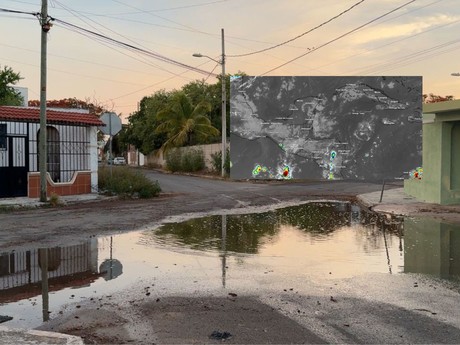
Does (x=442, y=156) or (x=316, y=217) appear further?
(x=442, y=156)

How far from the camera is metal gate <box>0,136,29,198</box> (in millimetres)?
19875

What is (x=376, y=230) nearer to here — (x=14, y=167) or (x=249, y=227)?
(x=249, y=227)

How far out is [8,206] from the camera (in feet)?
58.1

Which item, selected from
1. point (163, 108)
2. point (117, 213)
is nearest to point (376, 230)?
point (117, 213)

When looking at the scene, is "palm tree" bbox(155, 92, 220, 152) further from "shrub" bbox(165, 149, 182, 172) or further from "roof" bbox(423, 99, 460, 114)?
"roof" bbox(423, 99, 460, 114)

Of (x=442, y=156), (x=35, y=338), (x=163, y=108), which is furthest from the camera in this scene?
(x=163, y=108)

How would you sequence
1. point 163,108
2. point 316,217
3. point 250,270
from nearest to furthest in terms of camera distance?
point 250,270, point 316,217, point 163,108

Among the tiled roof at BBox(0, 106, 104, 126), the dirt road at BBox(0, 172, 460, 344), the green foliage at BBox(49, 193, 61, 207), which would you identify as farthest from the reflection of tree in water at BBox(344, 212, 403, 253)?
the tiled roof at BBox(0, 106, 104, 126)

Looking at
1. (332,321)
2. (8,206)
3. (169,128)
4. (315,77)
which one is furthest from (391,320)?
(169,128)

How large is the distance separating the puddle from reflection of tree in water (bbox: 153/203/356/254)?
26mm

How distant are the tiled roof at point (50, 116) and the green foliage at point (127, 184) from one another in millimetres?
2481

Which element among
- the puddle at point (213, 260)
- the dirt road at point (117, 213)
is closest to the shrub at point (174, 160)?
the dirt road at point (117, 213)
